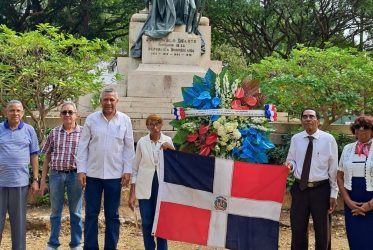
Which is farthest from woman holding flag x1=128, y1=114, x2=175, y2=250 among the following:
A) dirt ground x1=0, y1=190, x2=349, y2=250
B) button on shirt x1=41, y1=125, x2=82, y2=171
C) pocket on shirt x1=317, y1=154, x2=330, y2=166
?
pocket on shirt x1=317, y1=154, x2=330, y2=166

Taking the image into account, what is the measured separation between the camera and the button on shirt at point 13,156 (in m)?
4.95

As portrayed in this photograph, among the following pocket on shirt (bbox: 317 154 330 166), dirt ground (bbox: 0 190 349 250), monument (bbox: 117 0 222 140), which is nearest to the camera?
pocket on shirt (bbox: 317 154 330 166)

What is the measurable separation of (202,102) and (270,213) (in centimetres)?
129

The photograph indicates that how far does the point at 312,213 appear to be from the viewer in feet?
16.2

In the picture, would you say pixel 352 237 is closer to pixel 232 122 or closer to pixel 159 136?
pixel 232 122

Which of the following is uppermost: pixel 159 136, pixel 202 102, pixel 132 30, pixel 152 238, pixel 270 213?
pixel 132 30

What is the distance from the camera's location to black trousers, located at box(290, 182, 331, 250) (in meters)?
4.89

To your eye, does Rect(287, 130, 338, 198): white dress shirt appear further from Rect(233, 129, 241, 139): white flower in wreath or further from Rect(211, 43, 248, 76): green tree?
Rect(211, 43, 248, 76): green tree

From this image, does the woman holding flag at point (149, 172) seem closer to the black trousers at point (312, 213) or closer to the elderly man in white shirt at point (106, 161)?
the elderly man in white shirt at point (106, 161)

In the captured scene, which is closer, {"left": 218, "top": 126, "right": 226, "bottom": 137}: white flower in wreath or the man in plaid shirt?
{"left": 218, "top": 126, "right": 226, "bottom": 137}: white flower in wreath

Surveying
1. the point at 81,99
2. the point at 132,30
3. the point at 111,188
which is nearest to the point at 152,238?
the point at 111,188

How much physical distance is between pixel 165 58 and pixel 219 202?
26.3 feet

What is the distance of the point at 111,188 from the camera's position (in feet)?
16.7

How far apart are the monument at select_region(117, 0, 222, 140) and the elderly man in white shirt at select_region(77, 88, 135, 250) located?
590cm
